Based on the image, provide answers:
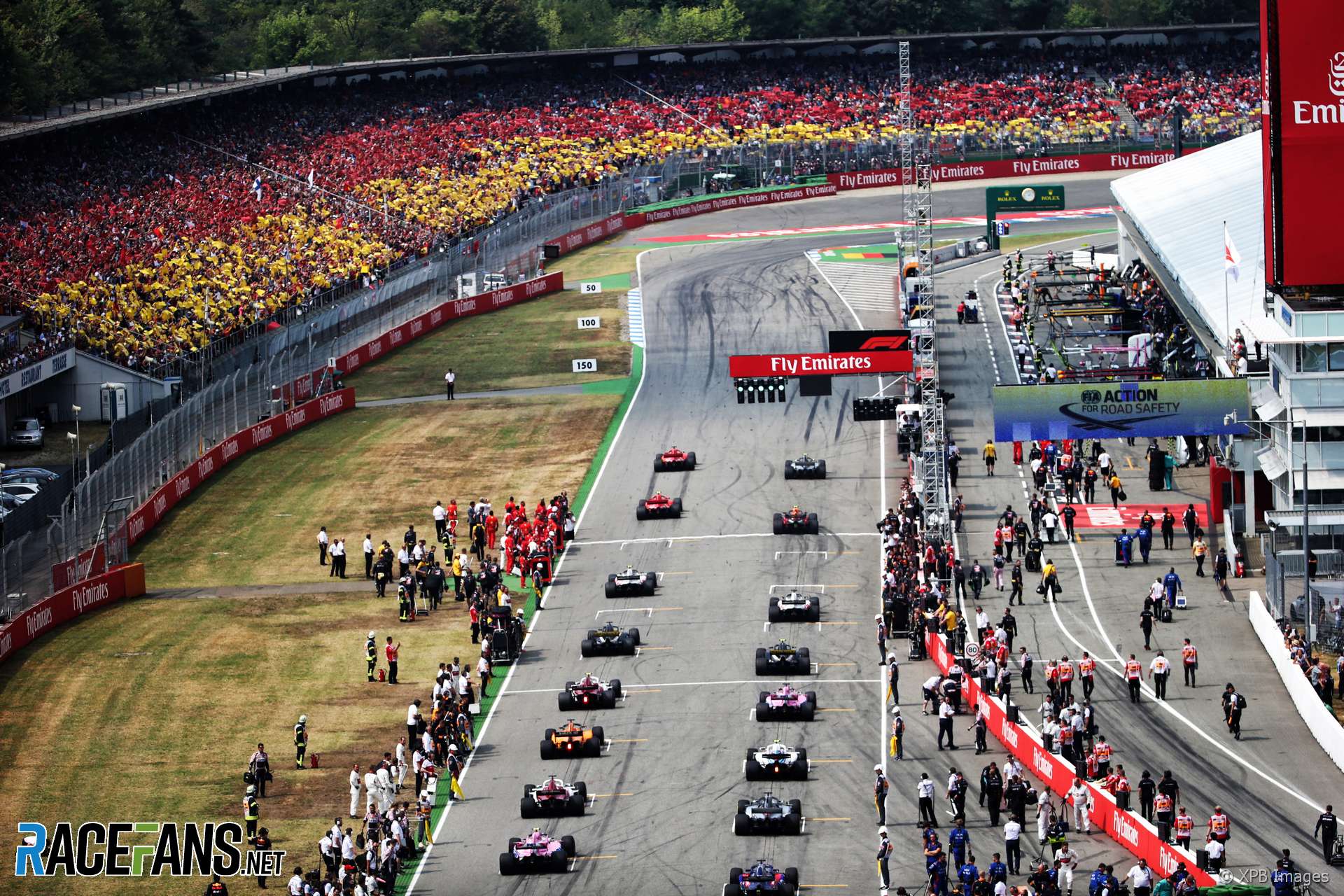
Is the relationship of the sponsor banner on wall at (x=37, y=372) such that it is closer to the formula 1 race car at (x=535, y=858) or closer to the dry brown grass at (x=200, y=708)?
the dry brown grass at (x=200, y=708)

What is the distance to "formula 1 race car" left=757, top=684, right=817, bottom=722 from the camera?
47.1 m

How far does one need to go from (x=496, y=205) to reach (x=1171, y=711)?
207 feet

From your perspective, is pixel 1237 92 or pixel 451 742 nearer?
pixel 451 742

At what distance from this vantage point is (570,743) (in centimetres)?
4559

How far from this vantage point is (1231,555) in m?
56.1

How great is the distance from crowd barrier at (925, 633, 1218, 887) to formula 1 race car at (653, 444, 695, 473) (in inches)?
754

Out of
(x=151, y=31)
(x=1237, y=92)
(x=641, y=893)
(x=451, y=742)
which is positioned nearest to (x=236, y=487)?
(x=451, y=742)

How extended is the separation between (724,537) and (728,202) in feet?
189

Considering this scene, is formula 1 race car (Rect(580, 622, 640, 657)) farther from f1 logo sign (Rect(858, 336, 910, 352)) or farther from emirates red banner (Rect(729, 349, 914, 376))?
f1 logo sign (Rect(858, 336, 910, 352))

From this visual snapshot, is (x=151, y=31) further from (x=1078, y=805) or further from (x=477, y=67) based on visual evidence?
(x=1078, y=805)

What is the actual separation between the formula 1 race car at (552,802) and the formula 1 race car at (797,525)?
19.6 m

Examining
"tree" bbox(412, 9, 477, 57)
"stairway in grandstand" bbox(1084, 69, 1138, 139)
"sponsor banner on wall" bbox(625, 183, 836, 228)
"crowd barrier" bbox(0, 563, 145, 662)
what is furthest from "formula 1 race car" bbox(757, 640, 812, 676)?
"tree" bbox(412, 9, 477, 57)

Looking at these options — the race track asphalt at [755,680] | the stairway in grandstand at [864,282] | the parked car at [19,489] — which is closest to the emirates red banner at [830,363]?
the race track asphalt at [755,680]

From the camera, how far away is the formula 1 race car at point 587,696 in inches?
1890
